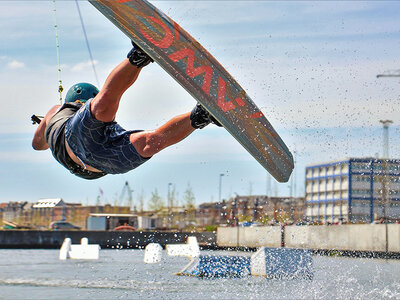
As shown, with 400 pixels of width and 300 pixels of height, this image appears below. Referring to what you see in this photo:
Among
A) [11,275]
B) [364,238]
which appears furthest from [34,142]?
[364,238]

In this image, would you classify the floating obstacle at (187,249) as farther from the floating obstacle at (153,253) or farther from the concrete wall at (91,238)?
the concrete wall at (91,238)

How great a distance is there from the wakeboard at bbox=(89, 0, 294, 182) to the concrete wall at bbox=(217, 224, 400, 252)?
18.8 meters

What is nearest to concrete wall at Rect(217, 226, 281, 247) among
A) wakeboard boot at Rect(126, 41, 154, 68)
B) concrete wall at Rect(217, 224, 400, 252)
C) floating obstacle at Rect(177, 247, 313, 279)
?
concrete wall at Rect(217, 224, 400, 252)

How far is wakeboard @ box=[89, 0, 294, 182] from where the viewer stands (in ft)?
20.1

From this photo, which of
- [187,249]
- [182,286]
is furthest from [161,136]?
[187,249]

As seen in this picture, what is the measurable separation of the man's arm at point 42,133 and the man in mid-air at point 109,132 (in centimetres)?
3

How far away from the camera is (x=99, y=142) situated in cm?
652

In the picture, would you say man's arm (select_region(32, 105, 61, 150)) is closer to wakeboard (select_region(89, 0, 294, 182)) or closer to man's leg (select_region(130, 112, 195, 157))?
man's leg (select_region(130, 112, 195, 157))

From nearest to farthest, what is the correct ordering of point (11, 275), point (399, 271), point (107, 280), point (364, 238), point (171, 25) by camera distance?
point (171, 25) → point (107, 280) → point (11, 275) → point (399, 271) → point (364, 238)

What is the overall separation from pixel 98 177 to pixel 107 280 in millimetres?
7432

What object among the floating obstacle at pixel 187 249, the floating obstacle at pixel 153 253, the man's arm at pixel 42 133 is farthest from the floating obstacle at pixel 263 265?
the man's arm at pixel 42 133

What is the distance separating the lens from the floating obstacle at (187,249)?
Answer: 76.2ft

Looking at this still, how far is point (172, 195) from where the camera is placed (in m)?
A: 70.1

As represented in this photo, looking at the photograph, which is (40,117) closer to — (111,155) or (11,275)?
(111,155)
